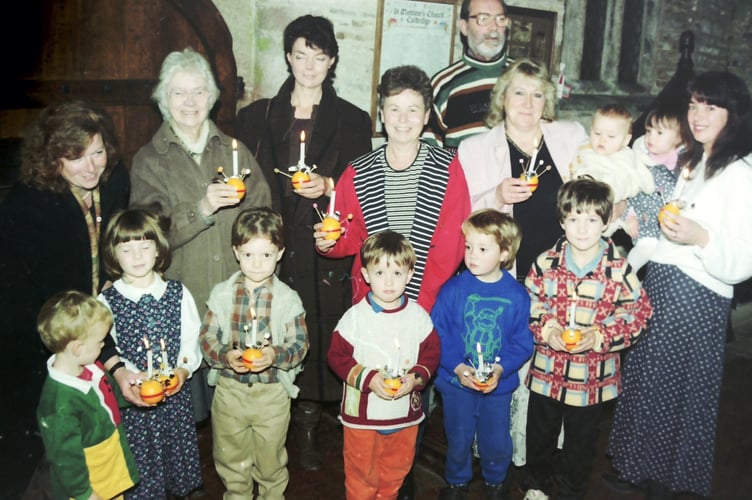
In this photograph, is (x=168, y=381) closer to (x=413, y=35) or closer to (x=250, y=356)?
(x=250, y=356)

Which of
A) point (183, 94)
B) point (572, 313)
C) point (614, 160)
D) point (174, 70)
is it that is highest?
point (174, 70)

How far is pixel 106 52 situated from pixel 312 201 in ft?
4.97

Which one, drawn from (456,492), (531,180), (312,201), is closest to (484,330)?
(531,180)

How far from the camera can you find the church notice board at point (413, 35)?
511cm

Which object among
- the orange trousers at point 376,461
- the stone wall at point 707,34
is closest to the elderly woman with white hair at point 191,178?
the orange trousers at point 376,461

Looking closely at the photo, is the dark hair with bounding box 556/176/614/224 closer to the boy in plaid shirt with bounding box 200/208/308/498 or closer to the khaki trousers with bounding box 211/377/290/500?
the boy in plaid shirt with bounding box 200/208/308/498

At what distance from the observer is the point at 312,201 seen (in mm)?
3811

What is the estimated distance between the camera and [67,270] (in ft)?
10.3

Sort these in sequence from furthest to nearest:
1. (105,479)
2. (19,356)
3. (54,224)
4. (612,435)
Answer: (612,435), (19,356), (54,224), (105,479)

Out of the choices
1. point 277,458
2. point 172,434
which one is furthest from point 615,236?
point 172,434

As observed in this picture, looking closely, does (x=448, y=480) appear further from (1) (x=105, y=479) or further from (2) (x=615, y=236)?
(2) (x=615, y=236)

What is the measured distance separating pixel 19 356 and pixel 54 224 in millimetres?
757

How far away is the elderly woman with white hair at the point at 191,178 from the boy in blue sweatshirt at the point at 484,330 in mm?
1190

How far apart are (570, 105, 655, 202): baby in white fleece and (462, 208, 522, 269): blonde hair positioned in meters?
0.60
